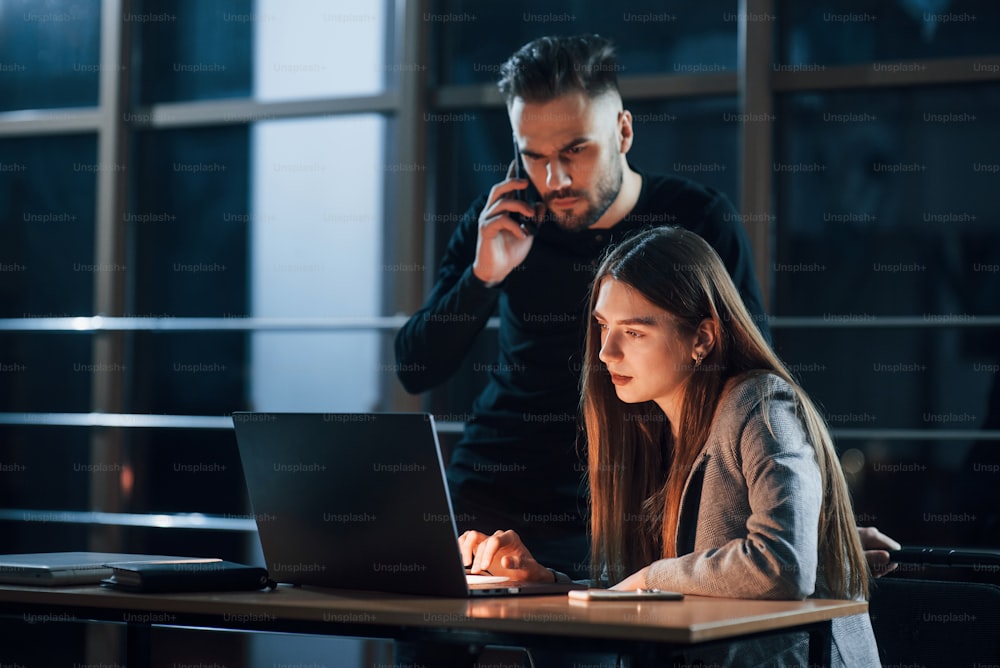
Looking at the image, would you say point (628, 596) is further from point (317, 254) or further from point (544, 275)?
point (317, 254)

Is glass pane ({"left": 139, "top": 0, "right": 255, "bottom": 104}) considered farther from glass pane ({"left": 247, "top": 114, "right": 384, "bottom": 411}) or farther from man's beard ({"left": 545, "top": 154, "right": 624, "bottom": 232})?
man's beard ({"left": 545, "top": 154, "right": 624, "bottom": 232})

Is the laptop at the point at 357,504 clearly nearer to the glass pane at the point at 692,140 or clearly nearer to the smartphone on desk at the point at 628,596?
the smartphone on desk at the point at 628,596

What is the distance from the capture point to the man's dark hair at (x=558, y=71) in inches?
133

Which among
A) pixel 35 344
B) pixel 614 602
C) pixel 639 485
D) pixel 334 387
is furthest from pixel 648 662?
pixel 35 344

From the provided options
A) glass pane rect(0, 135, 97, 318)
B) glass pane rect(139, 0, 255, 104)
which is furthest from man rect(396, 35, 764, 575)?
glass pane rect(0, 135, 97, 318)

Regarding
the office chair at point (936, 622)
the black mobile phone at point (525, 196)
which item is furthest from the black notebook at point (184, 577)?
the black mobile phone at point (525, 196)

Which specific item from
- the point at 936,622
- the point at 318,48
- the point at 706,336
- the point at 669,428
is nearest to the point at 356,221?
the point at 318,48

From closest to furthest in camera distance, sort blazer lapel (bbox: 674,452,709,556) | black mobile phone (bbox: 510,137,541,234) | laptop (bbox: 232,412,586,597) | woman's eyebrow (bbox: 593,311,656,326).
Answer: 1. laptop (bbox: 232,412,586,597)
2. blazer lapel (bbox: 674,452,709,556)
3. woman's eyebrow (bbox: 593,311,656,326)
4. black mobile phone (bbox: 510,137,541,234)

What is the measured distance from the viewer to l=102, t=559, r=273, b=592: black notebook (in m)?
1.88

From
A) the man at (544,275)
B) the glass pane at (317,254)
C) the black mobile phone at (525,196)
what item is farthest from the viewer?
the glass pane at (317,254)

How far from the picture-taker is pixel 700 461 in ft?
6.80

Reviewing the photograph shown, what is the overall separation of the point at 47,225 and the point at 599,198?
2.49 m

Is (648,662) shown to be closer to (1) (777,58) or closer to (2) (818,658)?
(2) (818,658)

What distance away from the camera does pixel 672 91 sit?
3.98 meters
